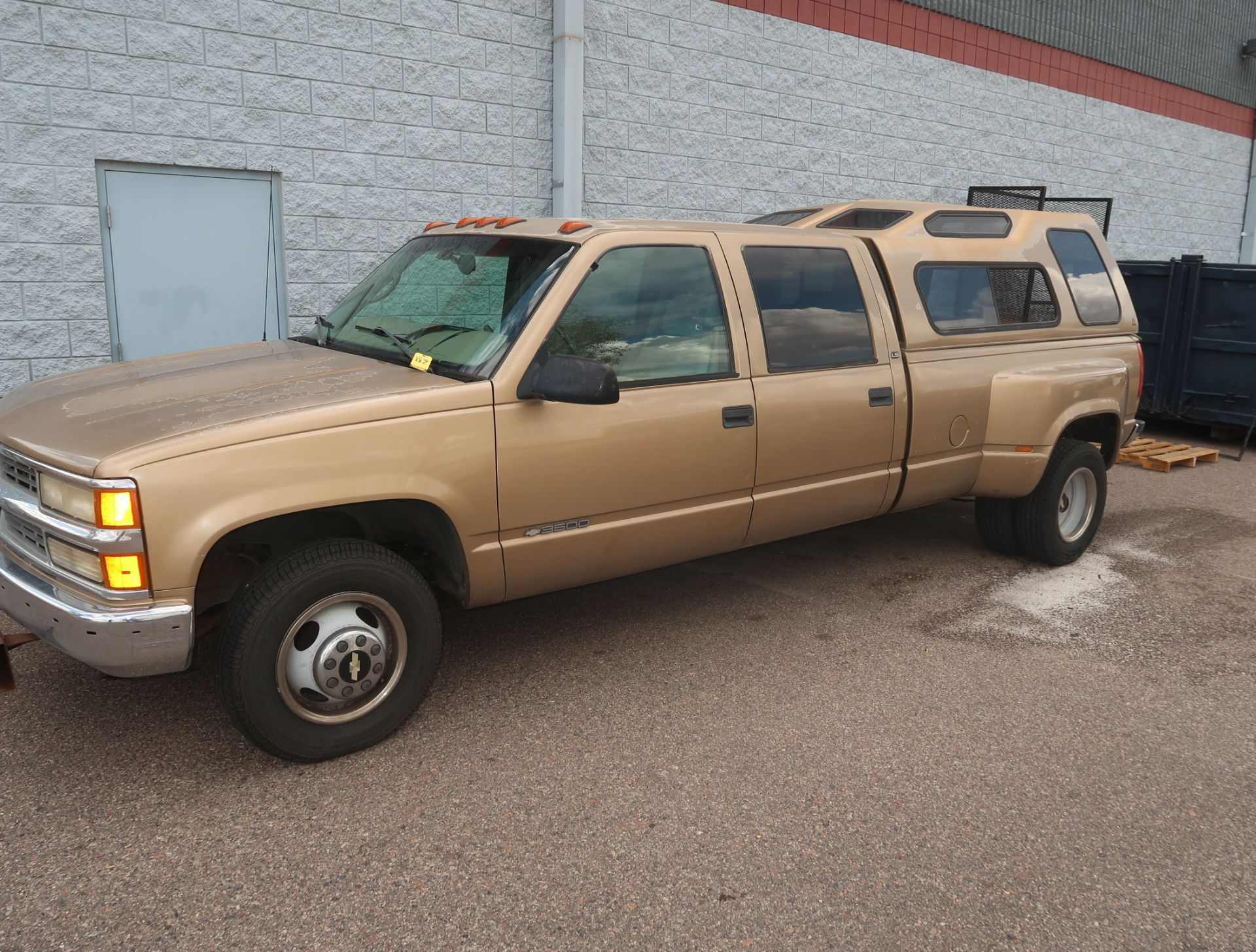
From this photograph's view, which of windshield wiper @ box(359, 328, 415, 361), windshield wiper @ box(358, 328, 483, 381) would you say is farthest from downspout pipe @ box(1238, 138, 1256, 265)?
windshield wiper @ box(358, 328, 483, 381)

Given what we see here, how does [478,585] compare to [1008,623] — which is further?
[1008,623]

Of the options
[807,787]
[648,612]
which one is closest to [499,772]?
[807,787]

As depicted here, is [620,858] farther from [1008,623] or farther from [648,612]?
[1008,623]

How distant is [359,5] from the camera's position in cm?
809

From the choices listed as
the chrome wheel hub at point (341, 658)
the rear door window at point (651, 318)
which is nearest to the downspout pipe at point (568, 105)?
the rear door window at point (651, 318)

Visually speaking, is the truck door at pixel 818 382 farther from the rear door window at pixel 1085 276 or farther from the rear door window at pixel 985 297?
the rear door window at pixel 1085 276

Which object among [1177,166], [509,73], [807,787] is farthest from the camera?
[1177,166]

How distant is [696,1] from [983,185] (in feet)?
18.5

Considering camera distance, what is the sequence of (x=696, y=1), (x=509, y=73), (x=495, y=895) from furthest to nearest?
1. (x=696, y=1)
2. (x=509, y=73)
3. (x=495, y=895)

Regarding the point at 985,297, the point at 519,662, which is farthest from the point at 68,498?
the point at 985,297

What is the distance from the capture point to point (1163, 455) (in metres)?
9.39

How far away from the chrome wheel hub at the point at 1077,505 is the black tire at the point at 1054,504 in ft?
0.07

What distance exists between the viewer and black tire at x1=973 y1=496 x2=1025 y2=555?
6.09 m

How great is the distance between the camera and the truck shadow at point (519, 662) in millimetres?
3637
